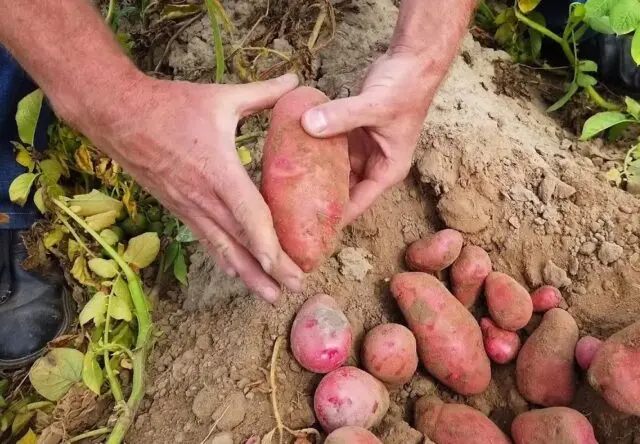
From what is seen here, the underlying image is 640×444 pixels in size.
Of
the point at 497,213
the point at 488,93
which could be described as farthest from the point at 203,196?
the point at 488,93

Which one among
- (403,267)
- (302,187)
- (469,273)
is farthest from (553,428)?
(302,187)

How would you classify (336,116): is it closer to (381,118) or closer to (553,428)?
(381,118)

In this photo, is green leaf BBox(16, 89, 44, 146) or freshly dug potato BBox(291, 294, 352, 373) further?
green leaf BBox(16, 89, 44, 146)

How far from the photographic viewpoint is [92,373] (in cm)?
140

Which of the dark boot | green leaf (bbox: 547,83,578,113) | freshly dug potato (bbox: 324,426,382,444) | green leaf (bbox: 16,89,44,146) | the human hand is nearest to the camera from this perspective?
the human hand

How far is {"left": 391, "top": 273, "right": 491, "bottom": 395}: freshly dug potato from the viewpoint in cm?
138

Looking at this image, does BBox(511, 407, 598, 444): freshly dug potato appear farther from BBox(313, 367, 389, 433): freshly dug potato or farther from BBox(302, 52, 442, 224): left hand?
BBox(302, 52, 442, 224): left hand

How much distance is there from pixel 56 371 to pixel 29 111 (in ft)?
1.95

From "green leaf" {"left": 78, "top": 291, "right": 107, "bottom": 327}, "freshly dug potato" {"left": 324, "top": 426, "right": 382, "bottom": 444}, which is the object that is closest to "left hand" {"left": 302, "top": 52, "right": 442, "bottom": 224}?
"freshly dug potato" {"left": 324, "top": 426, "right": 382, "bottom": 444}

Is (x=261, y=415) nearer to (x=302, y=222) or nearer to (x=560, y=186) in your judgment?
(x=302, y=222)

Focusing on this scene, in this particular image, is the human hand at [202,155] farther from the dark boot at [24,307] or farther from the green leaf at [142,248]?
the dark boot at [24,307]

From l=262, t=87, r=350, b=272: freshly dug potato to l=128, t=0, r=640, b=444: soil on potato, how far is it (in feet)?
1.03

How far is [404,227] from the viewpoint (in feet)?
5.22

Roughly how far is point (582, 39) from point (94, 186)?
1529mm
